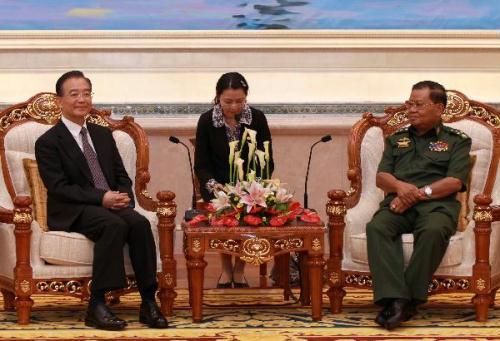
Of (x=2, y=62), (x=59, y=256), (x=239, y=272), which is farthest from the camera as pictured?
(x=2, y=62)

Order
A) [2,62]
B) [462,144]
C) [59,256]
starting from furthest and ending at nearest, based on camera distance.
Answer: [2,62], [462,144], [59,256]

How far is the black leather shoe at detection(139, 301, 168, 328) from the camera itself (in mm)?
5656

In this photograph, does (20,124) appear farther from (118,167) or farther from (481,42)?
(481,42)

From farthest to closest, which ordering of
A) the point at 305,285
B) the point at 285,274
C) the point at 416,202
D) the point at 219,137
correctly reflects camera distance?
the point at 219,137
the point at 285,274
the point at 305,285
the point at 416,202

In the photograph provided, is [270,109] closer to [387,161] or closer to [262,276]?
[262,276]

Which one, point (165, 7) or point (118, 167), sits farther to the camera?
point (165, 7)

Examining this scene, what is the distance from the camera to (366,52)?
27.3 feet

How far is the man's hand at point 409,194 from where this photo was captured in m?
6.02

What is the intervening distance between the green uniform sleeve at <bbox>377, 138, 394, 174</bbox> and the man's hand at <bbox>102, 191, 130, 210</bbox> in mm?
1420

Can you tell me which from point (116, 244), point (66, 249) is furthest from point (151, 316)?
point (66, 249)

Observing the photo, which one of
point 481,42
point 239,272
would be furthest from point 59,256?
point 481,42

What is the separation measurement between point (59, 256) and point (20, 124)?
103 cm

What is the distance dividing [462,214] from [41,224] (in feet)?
7.71

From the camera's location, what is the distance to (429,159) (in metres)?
6.14
